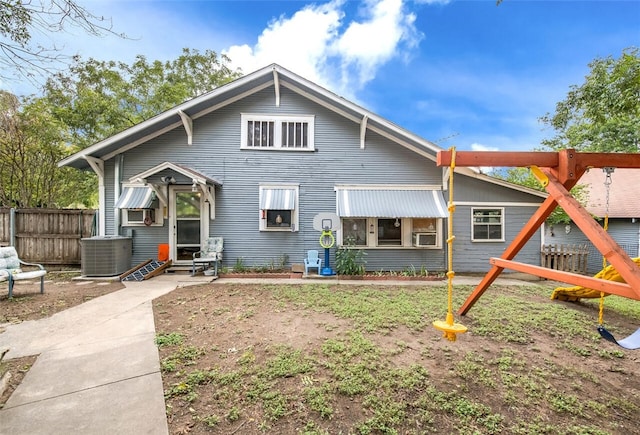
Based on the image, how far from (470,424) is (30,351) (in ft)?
16.2

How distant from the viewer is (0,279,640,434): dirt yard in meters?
2.27

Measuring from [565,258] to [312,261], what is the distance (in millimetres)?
8003

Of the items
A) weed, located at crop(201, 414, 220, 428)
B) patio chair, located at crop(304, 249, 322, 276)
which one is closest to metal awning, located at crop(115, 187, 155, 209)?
patio chair, located at crop(304, 249, 322, 276)

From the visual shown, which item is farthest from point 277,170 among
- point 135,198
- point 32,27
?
point 32,27

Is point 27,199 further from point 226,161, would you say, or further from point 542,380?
point 542,380

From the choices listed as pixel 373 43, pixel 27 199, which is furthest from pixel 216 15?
pixel 27 199

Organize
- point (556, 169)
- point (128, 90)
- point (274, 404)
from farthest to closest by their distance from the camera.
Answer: point (128, 90) < point (556, 169) < point (274, 404)

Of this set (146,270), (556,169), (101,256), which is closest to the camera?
(556,169)

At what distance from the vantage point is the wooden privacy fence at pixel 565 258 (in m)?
8.67

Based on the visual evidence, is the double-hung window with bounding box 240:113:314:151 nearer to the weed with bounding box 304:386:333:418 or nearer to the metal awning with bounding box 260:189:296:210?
the metal awning with bounding box 260:189:296:210

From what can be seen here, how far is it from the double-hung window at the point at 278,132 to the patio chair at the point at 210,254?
319 centimetres

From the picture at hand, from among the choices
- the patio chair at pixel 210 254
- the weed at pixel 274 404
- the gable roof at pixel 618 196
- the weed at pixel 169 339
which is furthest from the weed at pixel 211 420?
the gable roof at pixel 618 196

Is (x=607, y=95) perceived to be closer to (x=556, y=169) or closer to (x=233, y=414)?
(x=556, y=169)

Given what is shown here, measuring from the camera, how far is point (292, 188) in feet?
29.2
